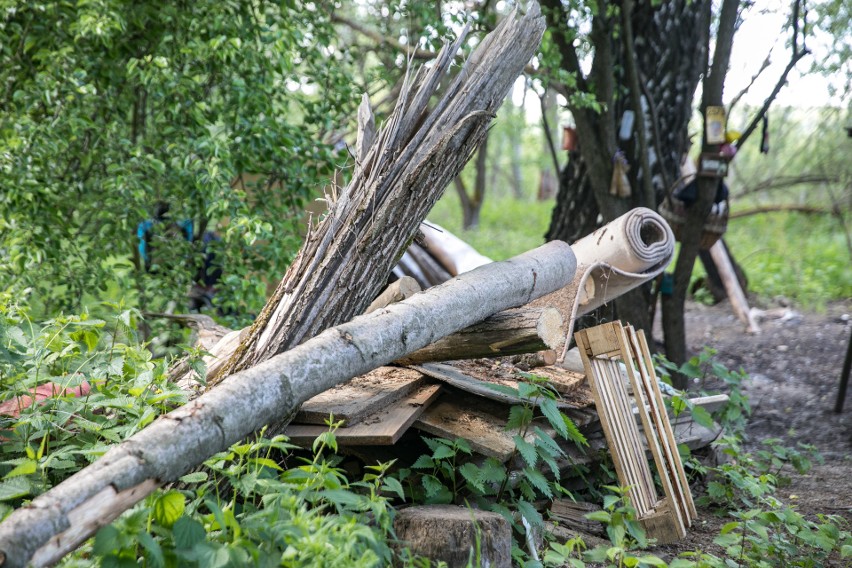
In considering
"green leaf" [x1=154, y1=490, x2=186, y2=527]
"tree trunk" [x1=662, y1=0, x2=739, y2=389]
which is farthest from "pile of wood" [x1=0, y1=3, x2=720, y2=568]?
"tree trunk" [x1=662, y1=0, x2=739, y2=389]

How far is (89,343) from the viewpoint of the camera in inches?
131

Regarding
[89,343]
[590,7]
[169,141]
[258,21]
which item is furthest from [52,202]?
[590,7]

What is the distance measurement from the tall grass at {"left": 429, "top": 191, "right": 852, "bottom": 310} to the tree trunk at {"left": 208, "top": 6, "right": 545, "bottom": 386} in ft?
26.1

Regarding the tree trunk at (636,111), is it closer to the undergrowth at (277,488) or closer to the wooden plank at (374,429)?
the undergrowth at (277,488)

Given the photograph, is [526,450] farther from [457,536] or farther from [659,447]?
[659,447]

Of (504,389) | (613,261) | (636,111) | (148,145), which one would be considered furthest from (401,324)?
(636,111)

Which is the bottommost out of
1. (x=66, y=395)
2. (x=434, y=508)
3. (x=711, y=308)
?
(x=711, y=308)

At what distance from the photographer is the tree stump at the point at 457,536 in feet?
9.75

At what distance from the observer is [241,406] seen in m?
2.73

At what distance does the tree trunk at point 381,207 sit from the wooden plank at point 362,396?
0.32 metres

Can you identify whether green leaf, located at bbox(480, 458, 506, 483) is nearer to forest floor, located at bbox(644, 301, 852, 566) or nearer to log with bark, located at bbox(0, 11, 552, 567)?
log with bark, located at bbox(0, 11, 552, 567)

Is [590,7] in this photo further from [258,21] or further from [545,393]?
[545,393]

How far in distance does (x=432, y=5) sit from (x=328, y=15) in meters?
1.02

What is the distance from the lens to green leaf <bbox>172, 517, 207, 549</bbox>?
2402 mm
